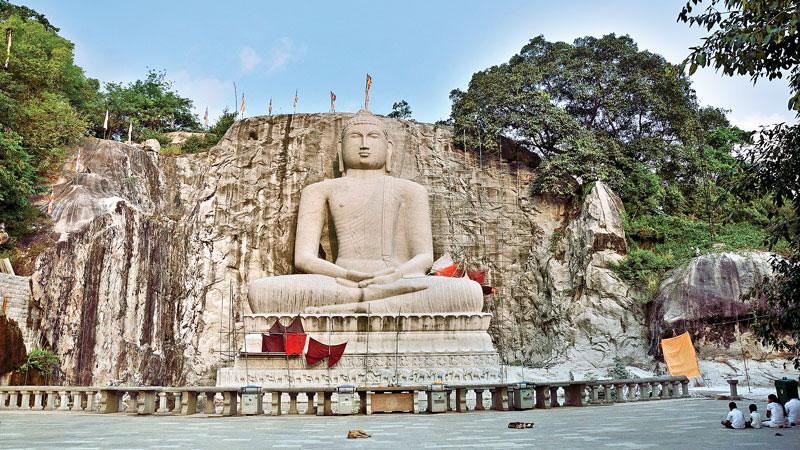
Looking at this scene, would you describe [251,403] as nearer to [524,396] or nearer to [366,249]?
[524,396]

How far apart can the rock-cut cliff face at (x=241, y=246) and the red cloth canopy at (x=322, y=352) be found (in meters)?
4.86

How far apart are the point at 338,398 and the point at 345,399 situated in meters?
0.10

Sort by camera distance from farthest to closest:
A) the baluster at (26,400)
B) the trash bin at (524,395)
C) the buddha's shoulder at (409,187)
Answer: the buddha's shoulder at (409,187), the baluster at (26,400), the trash bin at (524,395)

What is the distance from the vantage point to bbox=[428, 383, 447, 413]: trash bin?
32.6 feet

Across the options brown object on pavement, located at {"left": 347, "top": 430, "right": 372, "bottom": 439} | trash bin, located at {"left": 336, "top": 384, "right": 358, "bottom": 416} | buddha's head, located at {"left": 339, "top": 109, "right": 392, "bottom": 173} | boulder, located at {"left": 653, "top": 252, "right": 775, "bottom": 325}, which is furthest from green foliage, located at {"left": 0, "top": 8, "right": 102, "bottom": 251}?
boulder, located at {"left": 653, "top": 252, "right": 775, "bottom": 325}

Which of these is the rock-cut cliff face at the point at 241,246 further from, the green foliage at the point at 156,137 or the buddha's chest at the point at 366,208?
the green foliage at the point at 156,137

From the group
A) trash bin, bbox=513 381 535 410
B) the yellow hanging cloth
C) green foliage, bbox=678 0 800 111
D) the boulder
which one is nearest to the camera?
green foliage, bbox=678 0 800 111

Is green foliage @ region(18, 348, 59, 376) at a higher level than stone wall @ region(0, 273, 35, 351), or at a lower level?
lower

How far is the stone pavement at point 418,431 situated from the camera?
20.2 ft

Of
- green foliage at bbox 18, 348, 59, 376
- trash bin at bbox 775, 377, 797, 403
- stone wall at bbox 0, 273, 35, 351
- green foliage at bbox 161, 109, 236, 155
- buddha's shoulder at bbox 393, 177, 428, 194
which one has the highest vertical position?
green foliage at bbox 161, 109, 236, 155

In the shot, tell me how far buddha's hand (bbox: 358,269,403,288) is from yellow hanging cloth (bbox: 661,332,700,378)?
5.65 metres

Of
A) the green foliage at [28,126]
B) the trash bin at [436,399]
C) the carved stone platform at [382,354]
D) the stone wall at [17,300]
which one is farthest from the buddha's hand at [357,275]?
the green foliage at [28,126]

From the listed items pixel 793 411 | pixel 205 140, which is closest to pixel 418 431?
pixel 793 411

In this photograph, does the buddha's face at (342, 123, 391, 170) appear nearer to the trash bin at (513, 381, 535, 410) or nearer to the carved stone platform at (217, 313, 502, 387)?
the carved stone platform at (217, 313, 502, 387)
